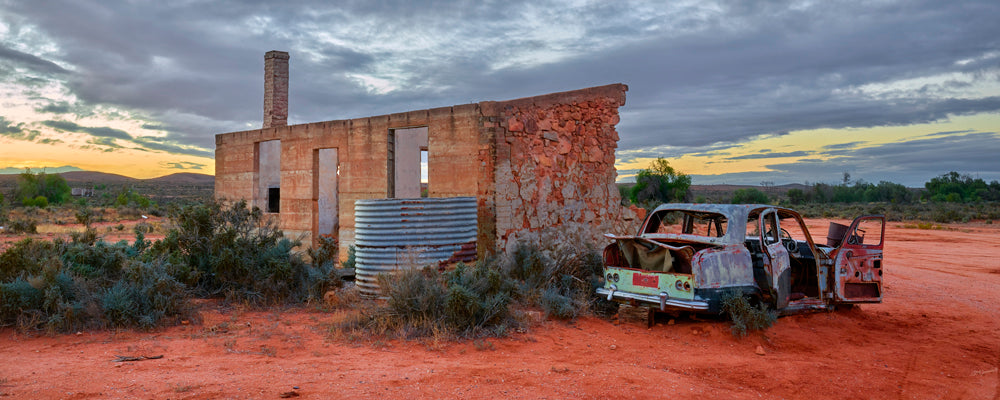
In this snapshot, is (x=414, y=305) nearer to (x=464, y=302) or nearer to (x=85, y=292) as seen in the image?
(x=464, y=302)

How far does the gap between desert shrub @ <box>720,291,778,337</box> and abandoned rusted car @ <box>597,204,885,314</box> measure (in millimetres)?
106

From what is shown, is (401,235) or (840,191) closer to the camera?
(401,235)

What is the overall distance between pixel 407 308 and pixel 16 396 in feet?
11.1

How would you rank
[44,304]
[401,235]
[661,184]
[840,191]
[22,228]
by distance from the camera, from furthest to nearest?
[840,191]
[661,184]
[22,228]
[401,235]
[44,304]

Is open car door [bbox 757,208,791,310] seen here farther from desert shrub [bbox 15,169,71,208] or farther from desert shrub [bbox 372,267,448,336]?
desert shrub [bbox 15,169,71,208]

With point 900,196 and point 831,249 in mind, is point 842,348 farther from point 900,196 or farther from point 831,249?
point 900,196

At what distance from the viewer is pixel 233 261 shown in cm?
831

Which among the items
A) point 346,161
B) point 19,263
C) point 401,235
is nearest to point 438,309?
point 401,235

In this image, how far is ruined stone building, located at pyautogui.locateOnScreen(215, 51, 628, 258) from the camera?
29.9 feet

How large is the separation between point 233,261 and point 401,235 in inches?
107

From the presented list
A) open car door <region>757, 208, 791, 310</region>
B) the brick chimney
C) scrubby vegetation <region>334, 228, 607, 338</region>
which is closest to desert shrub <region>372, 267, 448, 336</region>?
scrubby vegetation <region>334, 228, 607, 338</region>

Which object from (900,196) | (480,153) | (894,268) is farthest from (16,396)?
(900,196)

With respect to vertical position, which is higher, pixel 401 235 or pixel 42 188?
pixel 42 188

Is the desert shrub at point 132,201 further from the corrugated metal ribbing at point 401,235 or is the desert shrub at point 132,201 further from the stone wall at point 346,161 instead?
the corrugated metal ribbing at point 401,235
